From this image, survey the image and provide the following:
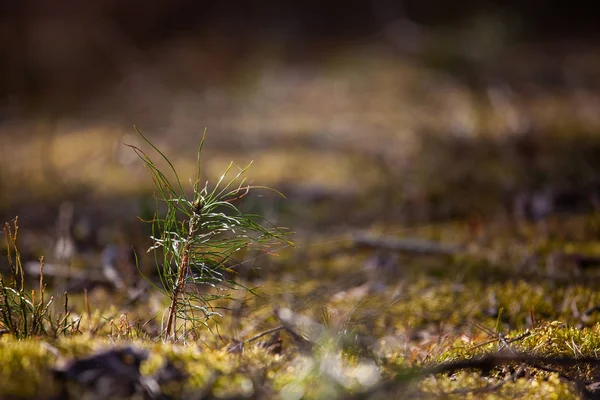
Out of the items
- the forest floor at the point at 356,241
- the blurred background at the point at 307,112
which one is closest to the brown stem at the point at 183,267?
the forest floor at the point at 356,241

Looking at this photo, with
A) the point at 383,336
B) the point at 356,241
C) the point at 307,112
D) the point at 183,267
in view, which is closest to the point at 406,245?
the point at 356,241

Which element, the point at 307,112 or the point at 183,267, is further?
the point at 307,112

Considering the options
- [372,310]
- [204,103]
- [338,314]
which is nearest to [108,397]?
[338,314]

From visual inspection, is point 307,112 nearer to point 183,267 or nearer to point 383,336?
point 383,336

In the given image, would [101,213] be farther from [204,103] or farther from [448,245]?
[204,103]

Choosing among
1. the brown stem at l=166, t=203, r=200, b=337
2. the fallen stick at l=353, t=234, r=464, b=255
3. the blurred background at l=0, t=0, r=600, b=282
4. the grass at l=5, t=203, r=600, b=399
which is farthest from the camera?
the blurred background at l=0, t=0, r=600, b=282

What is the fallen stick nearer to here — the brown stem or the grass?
the grass

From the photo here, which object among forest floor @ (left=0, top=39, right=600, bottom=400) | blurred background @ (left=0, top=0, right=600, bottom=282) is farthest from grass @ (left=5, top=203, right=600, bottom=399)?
blurred background @ (left=0, top=0, right=600, bottom=282)

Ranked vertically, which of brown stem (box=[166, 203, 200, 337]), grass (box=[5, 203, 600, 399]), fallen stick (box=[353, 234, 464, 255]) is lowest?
fallen stick (box=[353, 234, 464, 255])

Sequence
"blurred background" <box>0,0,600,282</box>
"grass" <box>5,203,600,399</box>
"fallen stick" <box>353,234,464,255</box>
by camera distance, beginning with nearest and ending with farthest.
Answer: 1. "grass" <box>5,203,600,399</box>
2. "fallen stick" <box>353,234,464,255</box>
3. "blurred background" <box>0,0,600,282</box>
